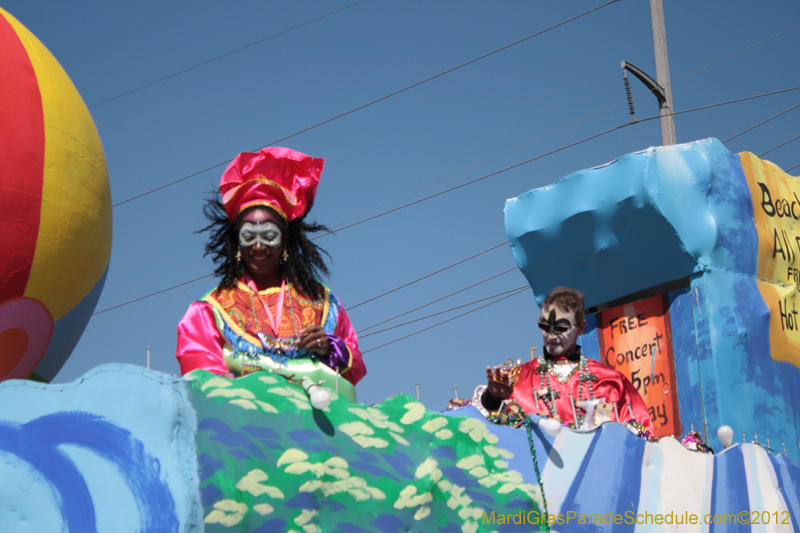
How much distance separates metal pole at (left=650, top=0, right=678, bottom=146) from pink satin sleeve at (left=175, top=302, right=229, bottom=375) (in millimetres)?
6204

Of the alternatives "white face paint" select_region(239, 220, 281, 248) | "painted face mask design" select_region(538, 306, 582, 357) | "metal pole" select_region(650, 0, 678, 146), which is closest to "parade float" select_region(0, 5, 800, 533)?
"white face paint" select_region(239, 220, 281, 248)

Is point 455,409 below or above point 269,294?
below

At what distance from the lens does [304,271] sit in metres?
4.43

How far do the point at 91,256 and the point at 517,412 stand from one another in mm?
2098

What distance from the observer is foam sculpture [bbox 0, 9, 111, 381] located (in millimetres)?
3695

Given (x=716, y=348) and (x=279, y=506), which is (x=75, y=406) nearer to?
(x=279, y=506)

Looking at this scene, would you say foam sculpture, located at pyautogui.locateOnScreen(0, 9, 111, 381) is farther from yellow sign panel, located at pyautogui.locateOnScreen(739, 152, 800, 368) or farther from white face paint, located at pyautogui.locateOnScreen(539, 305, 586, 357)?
yellow sign panel, located at pyautogui.locateOnScreen(739, 152, 800, 368)

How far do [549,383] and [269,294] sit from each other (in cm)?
154

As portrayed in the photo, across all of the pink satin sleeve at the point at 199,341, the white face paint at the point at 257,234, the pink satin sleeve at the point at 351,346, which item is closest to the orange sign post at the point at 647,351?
the pink satin sleeve at the point at 351,346

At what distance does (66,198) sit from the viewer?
393 cm

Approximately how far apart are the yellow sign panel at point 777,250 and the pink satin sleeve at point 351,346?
2.88 metres

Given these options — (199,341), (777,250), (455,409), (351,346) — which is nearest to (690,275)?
(777,250)

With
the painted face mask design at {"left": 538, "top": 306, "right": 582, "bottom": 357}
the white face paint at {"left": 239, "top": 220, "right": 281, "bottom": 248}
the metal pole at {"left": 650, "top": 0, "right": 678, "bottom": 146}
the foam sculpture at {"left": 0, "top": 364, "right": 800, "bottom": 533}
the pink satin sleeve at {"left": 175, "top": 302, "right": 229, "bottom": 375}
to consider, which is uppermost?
the metal pole at {"left": 650, "top": 0, "right": 678, "bottom": 146}

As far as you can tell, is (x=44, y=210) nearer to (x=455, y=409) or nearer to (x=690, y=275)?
(x=455, y=409)
